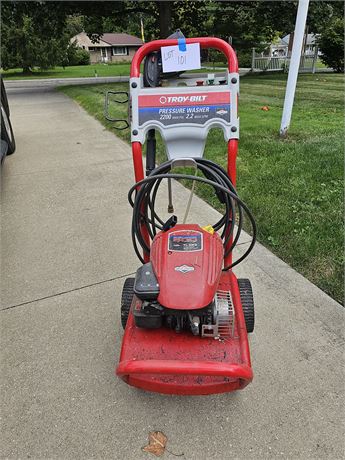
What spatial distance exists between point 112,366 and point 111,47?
2525 inches

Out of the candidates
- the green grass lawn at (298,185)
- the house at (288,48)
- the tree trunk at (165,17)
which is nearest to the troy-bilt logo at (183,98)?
the green grass lawn at (298,185)

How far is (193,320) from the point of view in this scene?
1.62 meters

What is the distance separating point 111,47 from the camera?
5856 cm

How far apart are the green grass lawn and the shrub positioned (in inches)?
433

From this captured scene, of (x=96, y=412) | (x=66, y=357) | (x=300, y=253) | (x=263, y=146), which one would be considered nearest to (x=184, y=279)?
(x=96, y=412)

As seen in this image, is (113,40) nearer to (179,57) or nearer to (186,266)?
(179,57)

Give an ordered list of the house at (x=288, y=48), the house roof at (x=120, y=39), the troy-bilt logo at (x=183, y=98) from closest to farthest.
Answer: the troy-bilt logo at (x=183, y=98)
the house at (x=288, y=48)
the house roof at (x=120, y=39)

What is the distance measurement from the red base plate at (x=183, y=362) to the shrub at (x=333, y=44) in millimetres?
17730

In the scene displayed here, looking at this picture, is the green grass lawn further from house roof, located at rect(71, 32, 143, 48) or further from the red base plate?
house roof, located at rect(71, 32, 143, 48)

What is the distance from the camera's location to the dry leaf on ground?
159 centimetres

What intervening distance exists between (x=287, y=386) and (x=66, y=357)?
45.8 inches

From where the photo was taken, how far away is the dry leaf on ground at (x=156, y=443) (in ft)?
5.22

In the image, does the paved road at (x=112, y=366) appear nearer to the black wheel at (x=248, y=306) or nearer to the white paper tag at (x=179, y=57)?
the black wheel at (x=248, y=306)

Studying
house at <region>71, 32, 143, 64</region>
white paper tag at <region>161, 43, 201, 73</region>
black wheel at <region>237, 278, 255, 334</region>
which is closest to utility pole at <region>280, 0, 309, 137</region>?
white paper tag at <region>161, 43, 201, 73</region>
